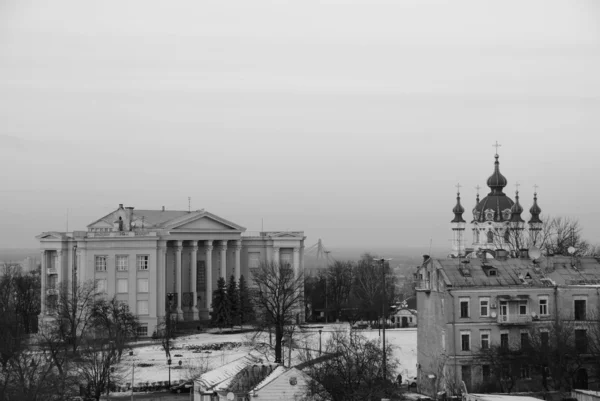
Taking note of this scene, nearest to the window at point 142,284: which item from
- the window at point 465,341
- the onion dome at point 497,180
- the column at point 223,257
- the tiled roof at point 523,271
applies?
the column at point 223,257

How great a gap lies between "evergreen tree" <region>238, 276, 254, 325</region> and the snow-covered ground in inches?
379

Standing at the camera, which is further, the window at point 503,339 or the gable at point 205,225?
the gable at point 205,225

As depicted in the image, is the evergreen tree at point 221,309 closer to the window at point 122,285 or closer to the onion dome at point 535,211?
the window at point 122,285

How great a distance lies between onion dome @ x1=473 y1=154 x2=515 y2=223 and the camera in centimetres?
14375

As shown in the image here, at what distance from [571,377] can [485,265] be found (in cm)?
779

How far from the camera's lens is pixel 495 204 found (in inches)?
5699

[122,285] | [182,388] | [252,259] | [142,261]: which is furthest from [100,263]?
[182,388]

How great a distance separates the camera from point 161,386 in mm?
61000

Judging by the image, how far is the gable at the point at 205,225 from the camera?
10531 centimetres

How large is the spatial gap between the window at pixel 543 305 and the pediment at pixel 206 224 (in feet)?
176

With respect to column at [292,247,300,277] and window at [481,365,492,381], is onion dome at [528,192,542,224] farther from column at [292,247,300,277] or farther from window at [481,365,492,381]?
window at [481,365,492,381]

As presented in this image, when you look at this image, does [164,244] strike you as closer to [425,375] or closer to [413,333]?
[413,333]

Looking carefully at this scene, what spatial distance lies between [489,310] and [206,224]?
55.2m

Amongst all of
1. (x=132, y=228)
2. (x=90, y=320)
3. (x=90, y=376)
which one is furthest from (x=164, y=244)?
(x=90, y=376)
